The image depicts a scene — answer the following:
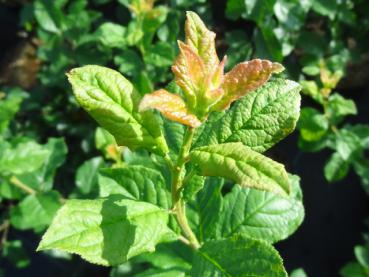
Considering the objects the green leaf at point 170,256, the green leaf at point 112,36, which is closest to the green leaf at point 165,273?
the green leaf at point 170,256

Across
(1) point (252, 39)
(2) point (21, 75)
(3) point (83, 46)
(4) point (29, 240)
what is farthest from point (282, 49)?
(2) point (21, 75)

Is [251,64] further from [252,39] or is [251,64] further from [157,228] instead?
[252,39]

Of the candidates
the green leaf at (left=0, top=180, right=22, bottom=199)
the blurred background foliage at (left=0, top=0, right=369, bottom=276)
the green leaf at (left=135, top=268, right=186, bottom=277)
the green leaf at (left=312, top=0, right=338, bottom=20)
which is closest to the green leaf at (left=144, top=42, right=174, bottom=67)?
the blurred background foliage at (left=0, top=0, right=369, bottom=276)

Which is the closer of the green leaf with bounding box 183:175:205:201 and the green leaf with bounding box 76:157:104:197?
the green leaf with bounding box 183:175:205:201

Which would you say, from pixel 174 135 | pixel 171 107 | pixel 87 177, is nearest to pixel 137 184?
pixel 174 135

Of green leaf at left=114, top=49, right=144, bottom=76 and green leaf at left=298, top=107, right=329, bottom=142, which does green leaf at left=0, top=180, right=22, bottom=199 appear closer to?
green leaf at left=114, top=49, right=144, bottom=76

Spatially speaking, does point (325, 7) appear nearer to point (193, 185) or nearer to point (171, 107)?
point (193, 185)
